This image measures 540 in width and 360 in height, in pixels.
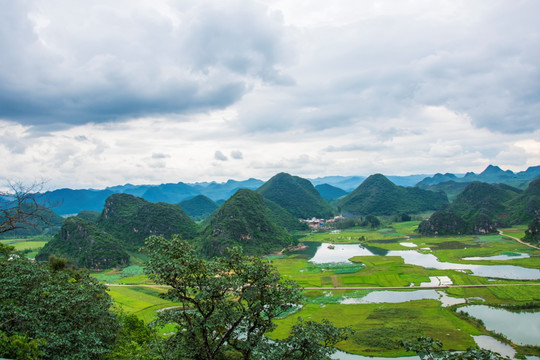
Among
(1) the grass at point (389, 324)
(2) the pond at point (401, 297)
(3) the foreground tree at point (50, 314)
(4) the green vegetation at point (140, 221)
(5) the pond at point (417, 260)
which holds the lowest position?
(5) the pond at point (417, 260)

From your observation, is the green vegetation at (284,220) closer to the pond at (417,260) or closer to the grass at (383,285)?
the pond at (417,260)

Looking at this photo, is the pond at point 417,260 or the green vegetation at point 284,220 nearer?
the pond at point 417,260

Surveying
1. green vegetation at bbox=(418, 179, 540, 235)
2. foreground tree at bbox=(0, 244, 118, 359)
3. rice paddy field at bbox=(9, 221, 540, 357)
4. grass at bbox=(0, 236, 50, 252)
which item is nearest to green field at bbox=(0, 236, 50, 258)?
grass at bbox=(0, 236, 50, 252)

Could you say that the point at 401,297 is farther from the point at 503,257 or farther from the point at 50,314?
the point at 50,314

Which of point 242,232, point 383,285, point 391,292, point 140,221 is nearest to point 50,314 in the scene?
point 391,292

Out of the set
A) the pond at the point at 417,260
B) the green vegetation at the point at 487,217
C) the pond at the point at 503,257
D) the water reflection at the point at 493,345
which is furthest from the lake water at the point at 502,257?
the water reflection at the point at 493,345

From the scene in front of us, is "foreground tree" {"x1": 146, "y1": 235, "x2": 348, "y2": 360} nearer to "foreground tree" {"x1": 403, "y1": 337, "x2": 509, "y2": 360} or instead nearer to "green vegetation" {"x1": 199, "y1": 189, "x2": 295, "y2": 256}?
"foreground tree" {"x1": 403, "y1": 337, "x2": 509, "y2": 360}
